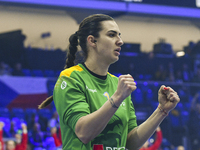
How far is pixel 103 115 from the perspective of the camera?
143cm

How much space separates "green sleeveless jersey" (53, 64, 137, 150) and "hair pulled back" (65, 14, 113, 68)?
131 millimetres

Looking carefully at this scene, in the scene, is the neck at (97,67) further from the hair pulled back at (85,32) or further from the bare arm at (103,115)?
the bare arm at (103,115)

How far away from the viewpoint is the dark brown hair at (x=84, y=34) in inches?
69.6

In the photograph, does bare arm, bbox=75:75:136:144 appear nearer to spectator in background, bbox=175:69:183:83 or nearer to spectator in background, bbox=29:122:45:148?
spectator in background, bbox=29:122:45:148

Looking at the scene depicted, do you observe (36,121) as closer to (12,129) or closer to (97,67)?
(12,129)

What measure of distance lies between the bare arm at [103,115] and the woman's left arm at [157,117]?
0.40 metres

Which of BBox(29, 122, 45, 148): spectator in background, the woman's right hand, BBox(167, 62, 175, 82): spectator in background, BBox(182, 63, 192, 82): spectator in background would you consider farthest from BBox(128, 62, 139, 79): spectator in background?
the woman's right hand

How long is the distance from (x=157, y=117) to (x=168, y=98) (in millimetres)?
124

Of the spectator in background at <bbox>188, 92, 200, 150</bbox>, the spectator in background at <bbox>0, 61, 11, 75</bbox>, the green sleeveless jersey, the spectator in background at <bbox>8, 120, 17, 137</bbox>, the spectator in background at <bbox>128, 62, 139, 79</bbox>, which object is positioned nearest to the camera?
the green sleeveless jersey

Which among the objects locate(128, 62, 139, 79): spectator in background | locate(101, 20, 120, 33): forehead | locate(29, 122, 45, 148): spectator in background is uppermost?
Answer: locate(101, 20, 120, 33): forehead

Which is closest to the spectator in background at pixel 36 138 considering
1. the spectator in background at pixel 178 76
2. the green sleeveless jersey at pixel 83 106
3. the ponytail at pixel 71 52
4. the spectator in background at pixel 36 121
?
the spectator in background at pixel 36 121

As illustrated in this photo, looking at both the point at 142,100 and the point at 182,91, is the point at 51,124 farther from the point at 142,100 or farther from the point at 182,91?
the point at 182,91

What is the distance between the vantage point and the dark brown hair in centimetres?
177

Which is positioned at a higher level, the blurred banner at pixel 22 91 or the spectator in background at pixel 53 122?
the blurred banner at pixel 22 91
